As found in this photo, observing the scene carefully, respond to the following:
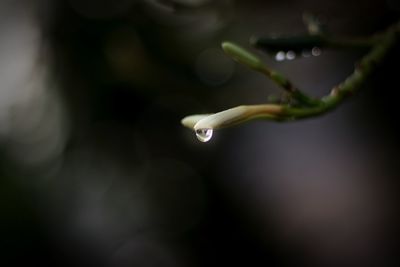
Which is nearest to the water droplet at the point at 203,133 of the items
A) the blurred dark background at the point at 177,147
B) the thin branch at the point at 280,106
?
the thin branch at the point at 280,106

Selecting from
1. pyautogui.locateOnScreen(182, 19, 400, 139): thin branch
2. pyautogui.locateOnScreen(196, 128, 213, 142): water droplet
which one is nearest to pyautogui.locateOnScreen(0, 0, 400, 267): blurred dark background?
pyautogui.locateOnScreen(182, 19, 400, 139): thin branch

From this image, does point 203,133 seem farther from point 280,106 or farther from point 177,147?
point 177,147

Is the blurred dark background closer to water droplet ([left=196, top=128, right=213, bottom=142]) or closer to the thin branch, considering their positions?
the thin branch

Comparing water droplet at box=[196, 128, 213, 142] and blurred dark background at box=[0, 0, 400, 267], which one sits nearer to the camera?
water droplet at box=[196, 128, 213, 142]

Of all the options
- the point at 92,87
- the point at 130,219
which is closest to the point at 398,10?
the point at 92,87

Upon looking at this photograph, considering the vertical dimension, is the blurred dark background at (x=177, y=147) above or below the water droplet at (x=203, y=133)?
above

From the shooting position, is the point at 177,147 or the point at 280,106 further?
the point at 177,147

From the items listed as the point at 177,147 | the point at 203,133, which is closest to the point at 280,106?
the point at 203,133

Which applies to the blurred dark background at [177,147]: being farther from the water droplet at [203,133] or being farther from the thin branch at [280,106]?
the water droplet at [203,133]

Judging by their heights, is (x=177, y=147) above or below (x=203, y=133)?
above
